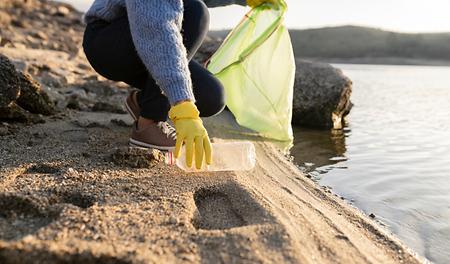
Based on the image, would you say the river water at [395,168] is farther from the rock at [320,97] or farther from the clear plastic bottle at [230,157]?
the clear plastic bottle at [230,157]

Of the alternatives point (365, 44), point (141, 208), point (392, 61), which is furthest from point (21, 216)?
point (365, 44)

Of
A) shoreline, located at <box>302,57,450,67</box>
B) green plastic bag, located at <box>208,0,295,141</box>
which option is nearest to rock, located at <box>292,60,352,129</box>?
green plastic bag, located at <box>208,0,295,141</box>

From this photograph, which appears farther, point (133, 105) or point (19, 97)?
point (19, 97)

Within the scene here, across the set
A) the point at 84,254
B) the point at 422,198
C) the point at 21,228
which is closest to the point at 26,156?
the point at 21,228

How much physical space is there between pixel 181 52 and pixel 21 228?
918 millimetres

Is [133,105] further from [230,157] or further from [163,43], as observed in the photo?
[163,43]

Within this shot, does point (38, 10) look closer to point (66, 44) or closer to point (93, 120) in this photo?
point (66, 44)

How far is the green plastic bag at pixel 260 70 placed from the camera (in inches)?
132

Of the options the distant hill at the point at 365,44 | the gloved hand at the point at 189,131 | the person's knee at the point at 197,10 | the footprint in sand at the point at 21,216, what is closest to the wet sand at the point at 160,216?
the footprint in sand at the point at 21,216

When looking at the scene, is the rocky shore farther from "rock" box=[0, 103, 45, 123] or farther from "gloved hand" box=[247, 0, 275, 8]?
"gloved hand" box=[247, 0, 275, 8]

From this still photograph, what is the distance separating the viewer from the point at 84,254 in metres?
1.26

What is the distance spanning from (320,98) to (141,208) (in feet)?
11.1

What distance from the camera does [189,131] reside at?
1.85 meters

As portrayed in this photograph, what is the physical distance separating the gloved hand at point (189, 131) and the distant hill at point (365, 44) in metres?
22.3
